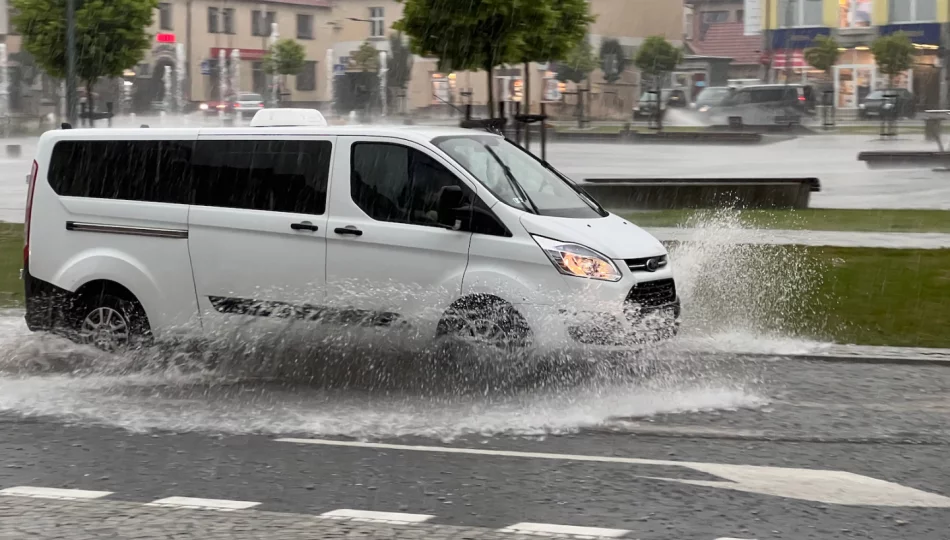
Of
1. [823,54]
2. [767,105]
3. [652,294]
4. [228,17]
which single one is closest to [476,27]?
[652,294]

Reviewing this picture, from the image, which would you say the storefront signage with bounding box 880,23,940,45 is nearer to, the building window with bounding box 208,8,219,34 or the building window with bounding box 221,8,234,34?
the building window with bounding box 221,8,234,34

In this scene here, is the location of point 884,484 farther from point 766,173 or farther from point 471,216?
point 766,173

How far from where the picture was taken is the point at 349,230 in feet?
28.8

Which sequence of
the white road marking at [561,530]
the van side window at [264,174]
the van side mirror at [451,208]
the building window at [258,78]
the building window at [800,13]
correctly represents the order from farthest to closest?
1. the building window at [258,78]
2. the building window at [800,13]
3. the van side window at [264,174]
4. the van side mirror at [451,208]
5. the white road marking at [561,530]

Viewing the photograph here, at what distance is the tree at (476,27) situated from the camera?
18062mm

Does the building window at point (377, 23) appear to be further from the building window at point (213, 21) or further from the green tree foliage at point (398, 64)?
the building window at point (213, 21)

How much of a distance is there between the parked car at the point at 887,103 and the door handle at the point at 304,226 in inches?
806

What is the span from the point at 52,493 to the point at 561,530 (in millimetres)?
2350

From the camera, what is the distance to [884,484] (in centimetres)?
623

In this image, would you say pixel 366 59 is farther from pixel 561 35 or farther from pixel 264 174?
pixel 264 174

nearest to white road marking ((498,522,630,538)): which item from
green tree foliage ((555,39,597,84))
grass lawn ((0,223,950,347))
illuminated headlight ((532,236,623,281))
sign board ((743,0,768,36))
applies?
illuminated headlight ((532,236,623,281))

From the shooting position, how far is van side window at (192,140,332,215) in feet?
29.6

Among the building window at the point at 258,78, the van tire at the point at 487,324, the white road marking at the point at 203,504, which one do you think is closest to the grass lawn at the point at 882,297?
the van tire at the point at 487,324

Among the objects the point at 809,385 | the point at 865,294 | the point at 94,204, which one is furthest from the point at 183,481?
the point at 865,294
